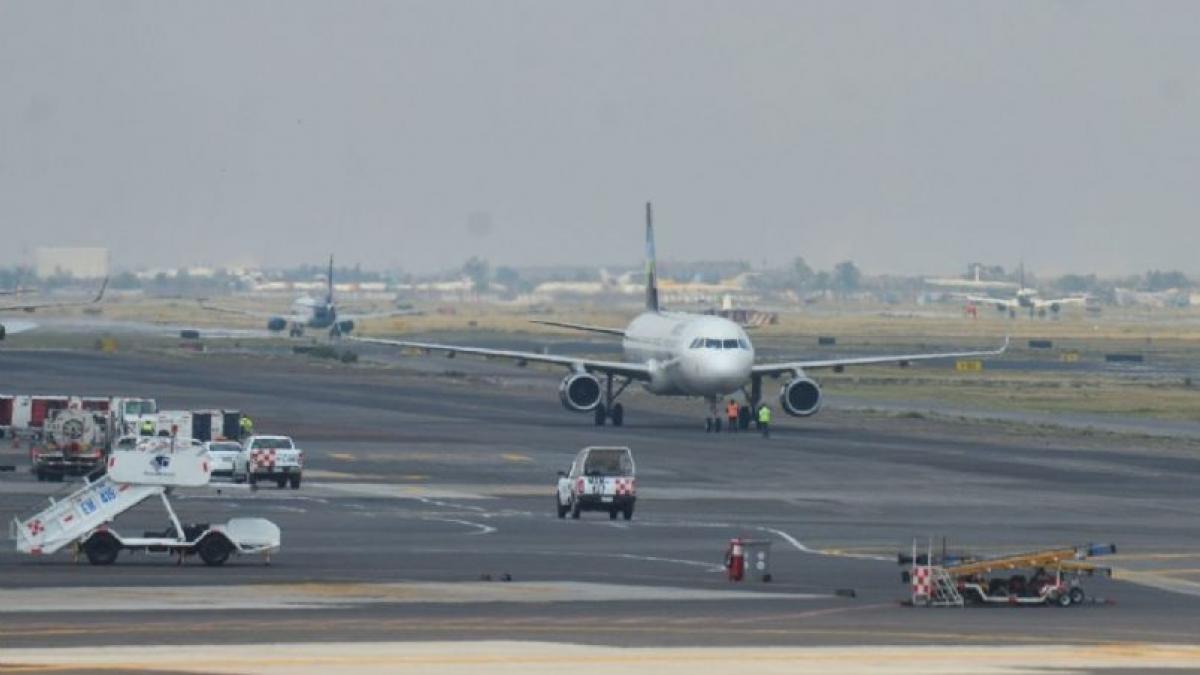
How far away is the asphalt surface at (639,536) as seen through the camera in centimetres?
4103

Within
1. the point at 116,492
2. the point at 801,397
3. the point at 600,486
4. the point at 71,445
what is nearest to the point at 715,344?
the point at 801,397

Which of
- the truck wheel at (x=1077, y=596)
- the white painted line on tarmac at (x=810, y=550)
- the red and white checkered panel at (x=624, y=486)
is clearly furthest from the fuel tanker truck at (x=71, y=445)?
the truck wheel at (x=1077, y=596)

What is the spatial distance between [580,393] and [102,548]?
54942mm

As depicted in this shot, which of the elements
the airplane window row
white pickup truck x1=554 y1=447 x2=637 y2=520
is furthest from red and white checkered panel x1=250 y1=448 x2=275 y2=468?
the airplane window row

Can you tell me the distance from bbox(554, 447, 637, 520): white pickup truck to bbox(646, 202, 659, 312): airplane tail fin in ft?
176

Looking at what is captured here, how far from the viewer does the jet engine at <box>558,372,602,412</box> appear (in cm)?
10519

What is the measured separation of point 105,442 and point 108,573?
30986mm

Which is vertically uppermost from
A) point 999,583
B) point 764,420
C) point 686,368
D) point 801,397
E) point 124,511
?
point 686,368

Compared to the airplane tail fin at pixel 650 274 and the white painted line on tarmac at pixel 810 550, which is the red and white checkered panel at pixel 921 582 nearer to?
the white painted line on tarmac at pixel 810 550

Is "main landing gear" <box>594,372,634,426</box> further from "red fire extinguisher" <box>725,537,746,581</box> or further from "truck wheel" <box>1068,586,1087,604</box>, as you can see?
"truck wheel" <box>1068,586,1087,604</box>

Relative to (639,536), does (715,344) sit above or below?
above

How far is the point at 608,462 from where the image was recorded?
67.3m

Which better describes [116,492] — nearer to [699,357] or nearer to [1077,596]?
[1077,596]

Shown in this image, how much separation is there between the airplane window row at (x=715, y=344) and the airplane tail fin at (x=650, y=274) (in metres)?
20.3
